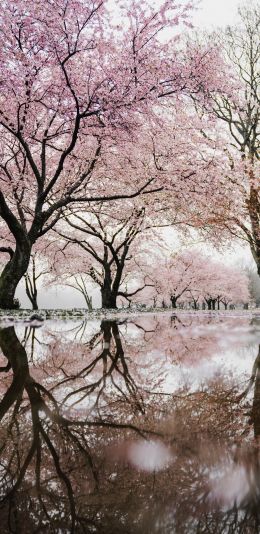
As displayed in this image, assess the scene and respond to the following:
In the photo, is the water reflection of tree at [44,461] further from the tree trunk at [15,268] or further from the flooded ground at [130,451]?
the tree trunk at [15,268]

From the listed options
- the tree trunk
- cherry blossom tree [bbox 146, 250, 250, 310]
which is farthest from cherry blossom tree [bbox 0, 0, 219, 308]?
cherry blossom tree [bbox 146, 250, 250, 310]

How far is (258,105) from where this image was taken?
58.8 feet

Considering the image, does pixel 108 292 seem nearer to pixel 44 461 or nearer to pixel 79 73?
pixel 79 73

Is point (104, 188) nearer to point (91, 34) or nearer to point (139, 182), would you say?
point (139, 182)

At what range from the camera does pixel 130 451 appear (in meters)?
1.60

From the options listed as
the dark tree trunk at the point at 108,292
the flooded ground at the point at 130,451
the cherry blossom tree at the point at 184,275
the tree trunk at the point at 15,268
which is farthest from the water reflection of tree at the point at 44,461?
the cherry blossom tree at the point at 184,275

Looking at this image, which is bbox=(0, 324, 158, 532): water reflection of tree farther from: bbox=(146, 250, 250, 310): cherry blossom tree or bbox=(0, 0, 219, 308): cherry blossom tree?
bbox=(146, 250, 250, 310): cherry blossom tree

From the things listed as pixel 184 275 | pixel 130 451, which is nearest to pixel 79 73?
pixel 130 451

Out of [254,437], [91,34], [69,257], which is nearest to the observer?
[254,437]

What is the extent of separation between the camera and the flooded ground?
110 centimetres

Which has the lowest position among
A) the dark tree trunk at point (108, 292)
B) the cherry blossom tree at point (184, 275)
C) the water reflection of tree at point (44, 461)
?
the water reflection of tree at point (44, 461)

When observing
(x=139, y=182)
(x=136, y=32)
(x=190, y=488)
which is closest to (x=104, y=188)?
(x=139, y=182)

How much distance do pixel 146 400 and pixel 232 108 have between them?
19.2 m

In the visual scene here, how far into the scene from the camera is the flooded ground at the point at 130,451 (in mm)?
1099
